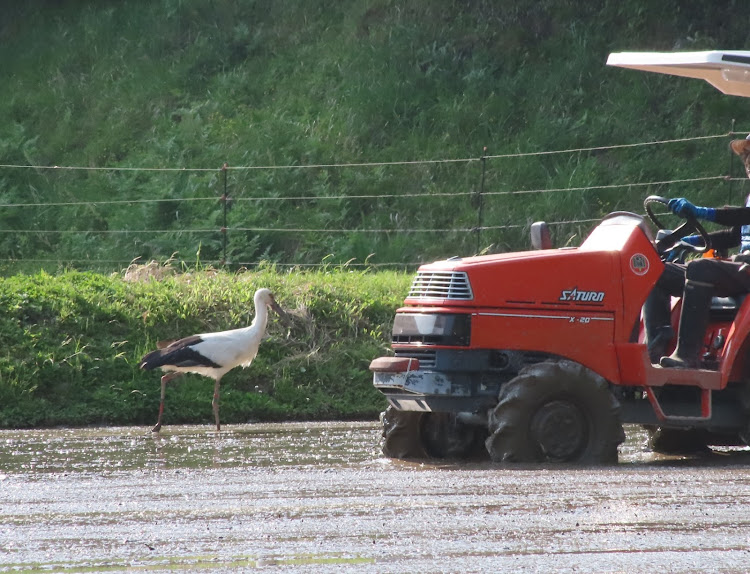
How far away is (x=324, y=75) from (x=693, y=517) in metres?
18.4

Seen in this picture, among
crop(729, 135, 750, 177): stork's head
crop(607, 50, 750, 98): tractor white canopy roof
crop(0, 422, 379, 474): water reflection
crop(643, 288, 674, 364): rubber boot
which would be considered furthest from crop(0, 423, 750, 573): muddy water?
crop(607, 50, 750, 98): tractor white canopy roof

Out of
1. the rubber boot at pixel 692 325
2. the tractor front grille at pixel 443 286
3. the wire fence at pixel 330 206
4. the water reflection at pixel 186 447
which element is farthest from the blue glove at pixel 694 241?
the wire fence at pixel 330 206

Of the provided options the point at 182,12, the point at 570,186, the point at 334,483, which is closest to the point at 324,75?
Result: the point at 182,12

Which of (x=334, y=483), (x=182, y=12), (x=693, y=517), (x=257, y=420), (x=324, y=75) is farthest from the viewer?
(x=182, y=12)

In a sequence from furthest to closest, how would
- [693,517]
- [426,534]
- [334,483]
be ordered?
[334,483]
[693,517]
[426,534]

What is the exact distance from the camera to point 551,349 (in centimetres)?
897

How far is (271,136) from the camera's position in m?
22.2

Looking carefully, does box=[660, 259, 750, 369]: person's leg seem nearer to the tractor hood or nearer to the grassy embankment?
the tractor hood

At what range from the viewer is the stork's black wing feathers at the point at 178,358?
12070 millimetres

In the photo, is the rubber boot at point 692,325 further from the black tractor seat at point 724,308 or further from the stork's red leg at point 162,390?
the stork's red leg at point 162,390

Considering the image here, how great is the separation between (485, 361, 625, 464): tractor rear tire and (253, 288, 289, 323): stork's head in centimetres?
478

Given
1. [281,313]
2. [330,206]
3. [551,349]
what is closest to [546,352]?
[551,349]

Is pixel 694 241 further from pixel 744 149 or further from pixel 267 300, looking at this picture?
pixel 267 300

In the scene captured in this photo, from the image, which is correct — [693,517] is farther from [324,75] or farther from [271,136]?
[324,75]
